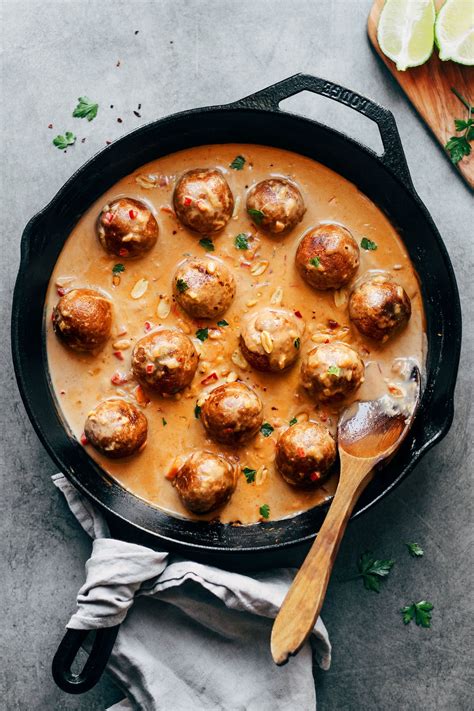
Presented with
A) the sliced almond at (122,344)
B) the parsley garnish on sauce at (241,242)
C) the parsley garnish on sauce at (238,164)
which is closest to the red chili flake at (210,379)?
the sliced almond at (122,344)

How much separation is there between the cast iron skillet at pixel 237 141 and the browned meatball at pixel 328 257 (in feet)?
1.08

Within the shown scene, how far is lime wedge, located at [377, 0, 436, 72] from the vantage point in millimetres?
3746

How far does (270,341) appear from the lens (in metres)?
3.43

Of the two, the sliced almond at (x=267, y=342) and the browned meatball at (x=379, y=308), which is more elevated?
the browned meatball at (x=379, y=308)

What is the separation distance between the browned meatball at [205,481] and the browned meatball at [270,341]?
498mm

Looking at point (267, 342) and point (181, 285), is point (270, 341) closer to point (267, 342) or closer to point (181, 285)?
point (267, 342)

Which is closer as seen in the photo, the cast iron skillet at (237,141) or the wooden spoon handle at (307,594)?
the wooden spoon handle at (307,594)

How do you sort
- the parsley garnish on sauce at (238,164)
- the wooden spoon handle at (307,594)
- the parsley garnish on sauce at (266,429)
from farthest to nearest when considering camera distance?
1. the parsley garnish on sauce at (238,164)
2. the parsley garnish on sauce at (266,429)
3. the wooden spoon handle at (307,594)

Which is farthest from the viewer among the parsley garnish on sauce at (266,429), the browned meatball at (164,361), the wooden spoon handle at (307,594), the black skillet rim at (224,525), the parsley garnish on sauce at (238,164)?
the parsley garnish on sauce at (238,164)

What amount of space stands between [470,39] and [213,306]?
189 cm

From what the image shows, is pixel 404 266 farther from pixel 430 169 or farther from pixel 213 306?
pixel 213 306

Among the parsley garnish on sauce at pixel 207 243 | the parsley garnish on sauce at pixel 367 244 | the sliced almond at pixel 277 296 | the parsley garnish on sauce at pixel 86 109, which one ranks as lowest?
the sliced almond at pixel 277 296

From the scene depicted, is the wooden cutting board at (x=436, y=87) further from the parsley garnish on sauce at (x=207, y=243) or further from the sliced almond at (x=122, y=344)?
the sliced almond at (x=122, y=344)

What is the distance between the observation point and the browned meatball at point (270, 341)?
344 centimetres
